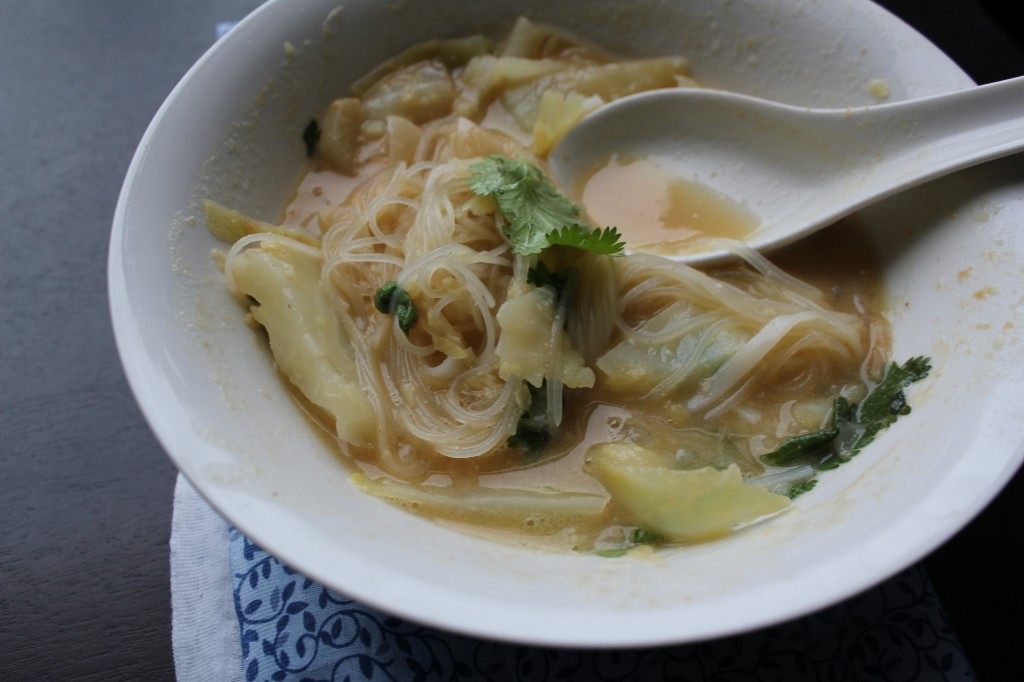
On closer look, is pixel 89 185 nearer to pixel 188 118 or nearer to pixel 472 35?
pixel 188 118

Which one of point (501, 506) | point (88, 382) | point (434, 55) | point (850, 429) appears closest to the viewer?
point (501, 506)

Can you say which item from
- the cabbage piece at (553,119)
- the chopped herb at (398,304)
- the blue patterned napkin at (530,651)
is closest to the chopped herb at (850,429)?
the blue patterned napkin at (530,651)

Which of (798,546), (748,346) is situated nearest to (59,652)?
(798,546)

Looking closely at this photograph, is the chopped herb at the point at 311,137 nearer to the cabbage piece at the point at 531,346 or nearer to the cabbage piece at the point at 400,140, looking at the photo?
the cabbage piece at the point at 400,140

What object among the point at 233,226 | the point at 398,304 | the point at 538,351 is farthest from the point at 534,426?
the point at 233,226

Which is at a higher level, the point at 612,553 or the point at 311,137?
the point at 311,137

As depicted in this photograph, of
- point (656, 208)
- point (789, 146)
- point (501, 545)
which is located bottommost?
point (501, 545)

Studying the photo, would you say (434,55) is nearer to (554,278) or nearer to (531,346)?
(554,278)
